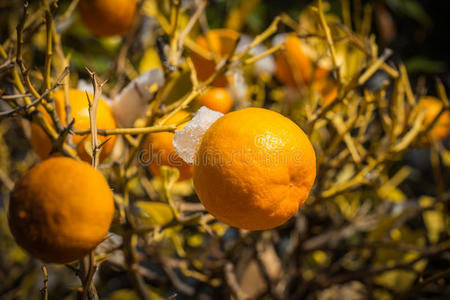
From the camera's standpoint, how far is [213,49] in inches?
24.0

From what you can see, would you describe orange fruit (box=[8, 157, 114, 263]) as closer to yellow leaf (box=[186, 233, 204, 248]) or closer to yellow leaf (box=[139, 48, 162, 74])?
yellow leaf (box=[139, 48, 162, 74])

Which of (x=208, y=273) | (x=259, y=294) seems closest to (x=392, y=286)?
(x=259, y=294)

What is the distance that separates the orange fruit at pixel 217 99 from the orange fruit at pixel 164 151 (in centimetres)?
12

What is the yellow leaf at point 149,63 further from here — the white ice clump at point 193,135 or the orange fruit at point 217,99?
the white ice clump at point 193,135

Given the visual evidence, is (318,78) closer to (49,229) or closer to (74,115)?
(74,115)

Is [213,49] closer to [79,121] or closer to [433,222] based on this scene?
[79,121]

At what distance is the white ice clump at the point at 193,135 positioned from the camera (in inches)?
14.3

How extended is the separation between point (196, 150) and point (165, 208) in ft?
0.48

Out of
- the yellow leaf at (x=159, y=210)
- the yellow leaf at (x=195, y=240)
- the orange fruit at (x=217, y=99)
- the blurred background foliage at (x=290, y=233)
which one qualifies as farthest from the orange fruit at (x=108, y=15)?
the yellow leaf at (x=195, y=240)

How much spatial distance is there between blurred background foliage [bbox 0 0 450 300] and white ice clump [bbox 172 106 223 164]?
0.23 ft

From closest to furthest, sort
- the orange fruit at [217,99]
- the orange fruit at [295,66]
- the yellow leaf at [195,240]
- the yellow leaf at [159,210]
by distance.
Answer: the yellow leaf at [159,210]
the orange fruit at [217,99]
the orange fruit at [295,66]
the yellow leaf at [195,240]

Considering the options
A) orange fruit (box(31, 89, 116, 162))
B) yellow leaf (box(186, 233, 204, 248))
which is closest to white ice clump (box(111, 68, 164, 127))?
orange fruit (box(31, 89, 116, 162))

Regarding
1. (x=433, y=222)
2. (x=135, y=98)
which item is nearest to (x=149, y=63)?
(x=135, y=98)

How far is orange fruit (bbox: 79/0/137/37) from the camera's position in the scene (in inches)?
26.4
